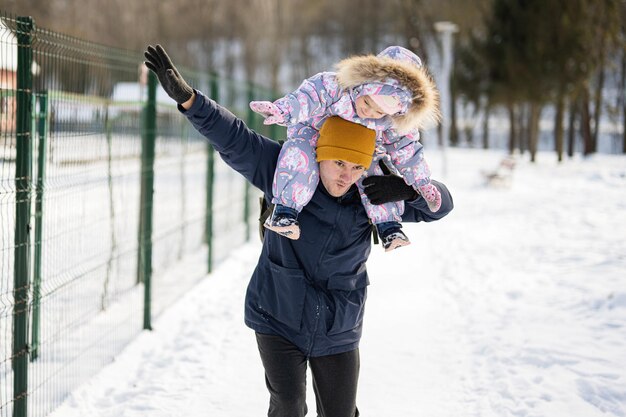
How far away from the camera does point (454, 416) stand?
427 cm

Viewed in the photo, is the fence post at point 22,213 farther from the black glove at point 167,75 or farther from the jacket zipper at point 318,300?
the jacket zipper at point 318,300

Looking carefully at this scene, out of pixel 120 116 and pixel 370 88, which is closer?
pixel 370 88

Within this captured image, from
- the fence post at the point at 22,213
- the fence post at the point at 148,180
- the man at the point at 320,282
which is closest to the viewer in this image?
the man at the point at 320,282

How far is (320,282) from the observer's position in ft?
9.34

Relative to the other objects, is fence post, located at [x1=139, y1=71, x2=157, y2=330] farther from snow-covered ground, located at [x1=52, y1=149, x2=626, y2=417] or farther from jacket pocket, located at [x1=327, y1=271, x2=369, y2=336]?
jacket pocket, located at [x1=327, y1=271, x2=369, y2=336]

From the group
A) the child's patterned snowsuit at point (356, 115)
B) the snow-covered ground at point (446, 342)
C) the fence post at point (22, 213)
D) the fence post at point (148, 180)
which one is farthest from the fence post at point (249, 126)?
the child's patterned snowsuit at point (356, 115)

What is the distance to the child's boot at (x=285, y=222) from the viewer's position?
270 cm

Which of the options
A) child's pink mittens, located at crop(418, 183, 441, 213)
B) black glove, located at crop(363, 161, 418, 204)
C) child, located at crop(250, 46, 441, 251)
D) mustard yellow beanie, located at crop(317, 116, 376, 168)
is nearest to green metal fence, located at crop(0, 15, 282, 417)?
child, located at crop(250, 46, 441, 251)

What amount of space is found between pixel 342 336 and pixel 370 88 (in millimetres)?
960

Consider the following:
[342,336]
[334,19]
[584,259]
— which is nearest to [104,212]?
[342,336]

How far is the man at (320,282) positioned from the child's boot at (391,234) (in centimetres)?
10

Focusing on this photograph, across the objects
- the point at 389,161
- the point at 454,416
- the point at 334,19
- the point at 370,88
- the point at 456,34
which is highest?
the point at 334,19

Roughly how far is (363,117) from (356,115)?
0.03 metres

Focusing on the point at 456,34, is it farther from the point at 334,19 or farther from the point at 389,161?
the point at 389,161
